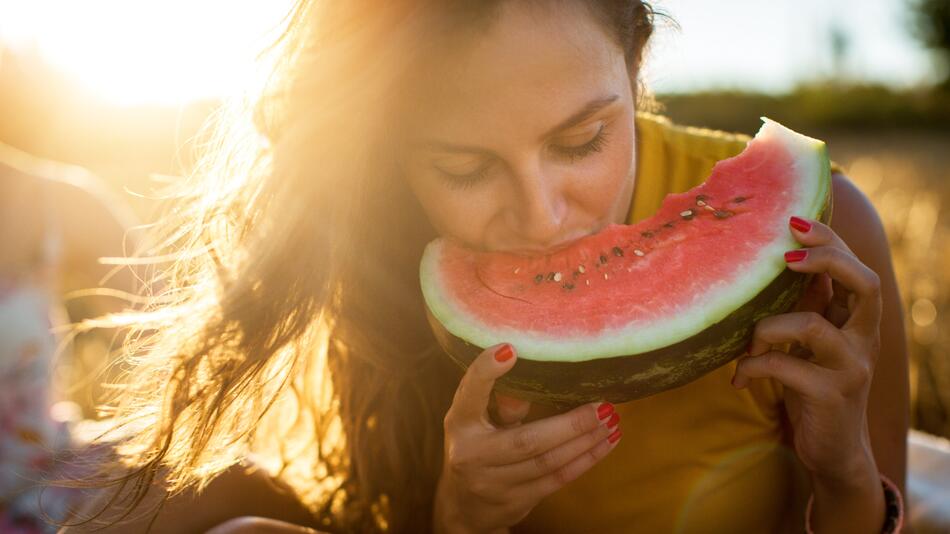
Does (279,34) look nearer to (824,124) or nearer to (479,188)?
(479,188)

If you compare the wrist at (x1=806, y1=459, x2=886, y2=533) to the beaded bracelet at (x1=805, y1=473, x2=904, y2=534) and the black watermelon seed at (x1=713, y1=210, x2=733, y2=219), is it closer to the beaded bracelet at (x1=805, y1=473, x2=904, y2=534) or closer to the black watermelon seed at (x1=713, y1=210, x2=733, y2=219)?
the beaded bracelet at (x1=805, y1=473, x2=904, y2=534)

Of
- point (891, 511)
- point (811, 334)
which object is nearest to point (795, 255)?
point (811, 334)

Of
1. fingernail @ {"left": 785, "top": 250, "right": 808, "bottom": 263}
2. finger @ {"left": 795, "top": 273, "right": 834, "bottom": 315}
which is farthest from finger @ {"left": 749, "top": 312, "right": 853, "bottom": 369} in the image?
finger @ {"left": 795, "top": 273, "right": 834, "bottom": 315}

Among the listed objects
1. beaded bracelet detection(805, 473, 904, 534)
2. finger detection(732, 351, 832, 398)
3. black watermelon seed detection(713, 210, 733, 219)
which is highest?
black watermelon seed detection(713, 210, 733, 219)

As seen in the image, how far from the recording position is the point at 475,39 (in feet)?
5.13

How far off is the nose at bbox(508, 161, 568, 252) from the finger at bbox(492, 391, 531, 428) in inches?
13.1

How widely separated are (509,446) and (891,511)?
3.15 feet

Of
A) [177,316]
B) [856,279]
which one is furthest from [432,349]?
[856,279]

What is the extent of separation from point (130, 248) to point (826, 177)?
3.22m

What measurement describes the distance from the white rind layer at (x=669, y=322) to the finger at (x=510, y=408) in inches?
6.2

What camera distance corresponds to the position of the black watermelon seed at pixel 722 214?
1678 mm

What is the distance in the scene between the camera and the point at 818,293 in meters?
1.60

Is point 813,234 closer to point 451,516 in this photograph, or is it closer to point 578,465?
point 578,465

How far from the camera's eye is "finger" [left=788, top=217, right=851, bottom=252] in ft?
4.63
